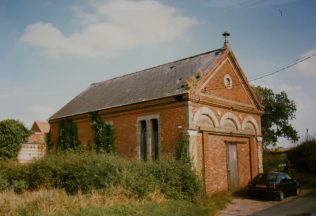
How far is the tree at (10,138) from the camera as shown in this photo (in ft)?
82.5

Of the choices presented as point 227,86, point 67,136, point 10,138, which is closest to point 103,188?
point 227,86

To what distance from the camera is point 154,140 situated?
20750 mm

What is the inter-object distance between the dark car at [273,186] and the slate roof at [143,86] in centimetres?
660

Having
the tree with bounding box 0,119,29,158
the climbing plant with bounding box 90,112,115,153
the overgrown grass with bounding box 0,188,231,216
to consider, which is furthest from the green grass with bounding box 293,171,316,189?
the tree with bounding box 0,119,29,158

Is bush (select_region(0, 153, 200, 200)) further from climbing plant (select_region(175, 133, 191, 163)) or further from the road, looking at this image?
the road

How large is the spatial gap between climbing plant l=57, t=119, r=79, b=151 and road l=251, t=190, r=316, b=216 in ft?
48.3

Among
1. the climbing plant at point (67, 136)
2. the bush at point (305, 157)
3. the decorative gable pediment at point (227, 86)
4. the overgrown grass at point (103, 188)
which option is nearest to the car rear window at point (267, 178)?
the overgrown grass at point (103, 188)

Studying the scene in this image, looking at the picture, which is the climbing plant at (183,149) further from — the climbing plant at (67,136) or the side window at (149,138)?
the climbing plant at (67,136)

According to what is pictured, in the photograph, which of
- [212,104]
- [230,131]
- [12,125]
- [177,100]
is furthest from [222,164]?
[12,125]

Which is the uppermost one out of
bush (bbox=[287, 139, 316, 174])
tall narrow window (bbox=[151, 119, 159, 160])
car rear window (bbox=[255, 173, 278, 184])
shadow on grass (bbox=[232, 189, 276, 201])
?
tall narrow window (bbox=[151, 119, 159, 160])

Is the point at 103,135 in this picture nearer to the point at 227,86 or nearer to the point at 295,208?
the point at 227,86

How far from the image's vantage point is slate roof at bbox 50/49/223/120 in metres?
21.1

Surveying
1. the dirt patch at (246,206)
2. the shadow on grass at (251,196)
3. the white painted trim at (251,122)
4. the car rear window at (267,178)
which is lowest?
the dirt patch at (246,206)

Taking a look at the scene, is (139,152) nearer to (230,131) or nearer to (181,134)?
(181,134)
